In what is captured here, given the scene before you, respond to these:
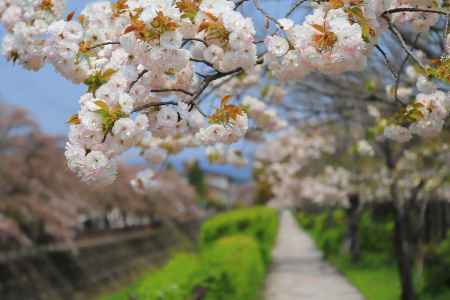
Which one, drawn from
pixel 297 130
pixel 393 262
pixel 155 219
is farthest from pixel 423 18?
pixel 155 219

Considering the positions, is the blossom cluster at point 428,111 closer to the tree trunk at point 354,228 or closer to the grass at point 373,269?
the grass at point 373,269

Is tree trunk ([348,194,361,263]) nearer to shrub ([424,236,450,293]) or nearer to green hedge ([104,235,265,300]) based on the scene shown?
shrub ([424,236,450,293])

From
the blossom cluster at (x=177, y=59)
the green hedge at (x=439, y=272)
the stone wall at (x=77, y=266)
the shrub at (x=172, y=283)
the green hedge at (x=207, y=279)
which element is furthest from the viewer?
the stone wall at (x=77, y=266)

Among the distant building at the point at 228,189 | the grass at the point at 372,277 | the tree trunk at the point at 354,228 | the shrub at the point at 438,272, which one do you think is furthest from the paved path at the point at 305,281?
the distant building at the point at 228,189

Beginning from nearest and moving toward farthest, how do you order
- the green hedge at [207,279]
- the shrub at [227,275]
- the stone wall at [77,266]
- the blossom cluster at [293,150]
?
the green hedge at [207,279], the shrub at [227,275], the blossom cluster at [293,150], the stone wall at [77,266]

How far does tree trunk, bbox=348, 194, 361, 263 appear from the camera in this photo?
15.8m

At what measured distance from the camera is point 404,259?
30.3ft

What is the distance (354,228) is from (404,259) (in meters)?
6.80

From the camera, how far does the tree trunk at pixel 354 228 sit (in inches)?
622

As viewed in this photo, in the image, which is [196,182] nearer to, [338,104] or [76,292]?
[76,292]

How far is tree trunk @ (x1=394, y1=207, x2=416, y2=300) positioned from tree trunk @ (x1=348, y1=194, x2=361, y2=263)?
5827mm

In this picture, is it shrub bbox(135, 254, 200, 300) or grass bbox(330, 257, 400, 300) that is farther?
grass bbox(330, 257, 400, 300)

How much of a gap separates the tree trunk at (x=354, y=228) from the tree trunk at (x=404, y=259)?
583 cm

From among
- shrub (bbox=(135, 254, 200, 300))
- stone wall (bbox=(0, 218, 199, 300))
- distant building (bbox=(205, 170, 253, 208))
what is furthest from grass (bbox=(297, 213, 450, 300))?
distant building (bbox=(205, 170, 253, 208))
